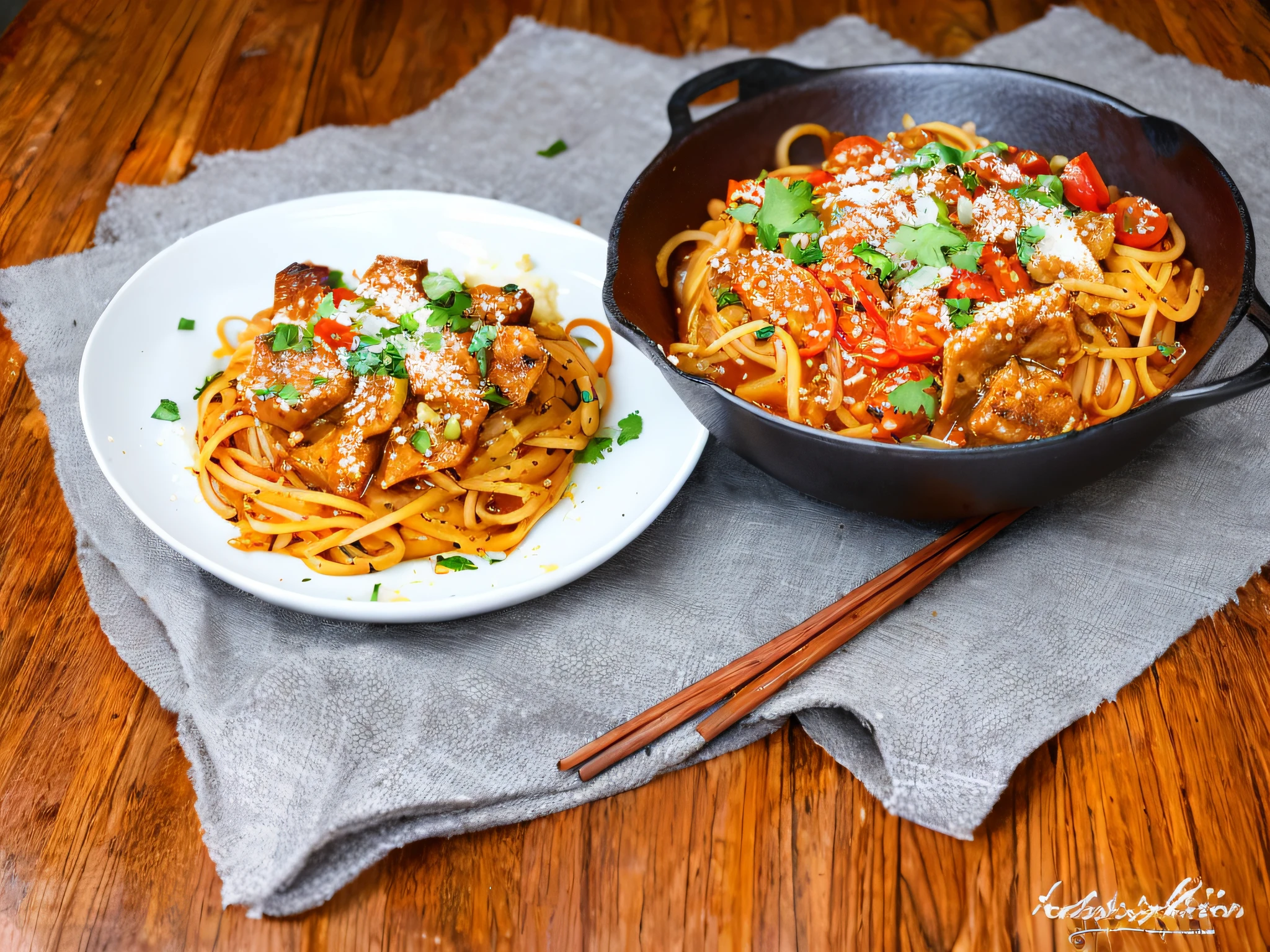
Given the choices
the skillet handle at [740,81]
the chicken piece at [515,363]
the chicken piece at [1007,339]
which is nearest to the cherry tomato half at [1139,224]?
the chicken piece at [1007,339]

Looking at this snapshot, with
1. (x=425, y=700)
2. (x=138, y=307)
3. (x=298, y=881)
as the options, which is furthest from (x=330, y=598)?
(x=138, y=307)

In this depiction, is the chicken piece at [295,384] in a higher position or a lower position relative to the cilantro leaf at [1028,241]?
lower

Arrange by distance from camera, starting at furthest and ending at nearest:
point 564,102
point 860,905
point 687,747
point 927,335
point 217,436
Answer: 1. point 564,102
2. point 217,436
3. point 927,335
4. point 687,747
5. point 860,905

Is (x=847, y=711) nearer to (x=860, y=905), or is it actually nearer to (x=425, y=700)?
(x=860, y=905)

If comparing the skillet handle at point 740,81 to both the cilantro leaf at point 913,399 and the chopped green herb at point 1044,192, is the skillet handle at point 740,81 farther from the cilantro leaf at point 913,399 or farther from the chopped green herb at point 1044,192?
the cilantro leaf at point 913,399

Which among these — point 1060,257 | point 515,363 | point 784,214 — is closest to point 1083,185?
point 1060,257

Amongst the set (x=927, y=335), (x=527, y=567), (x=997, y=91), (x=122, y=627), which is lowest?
(x=122, y=627)
